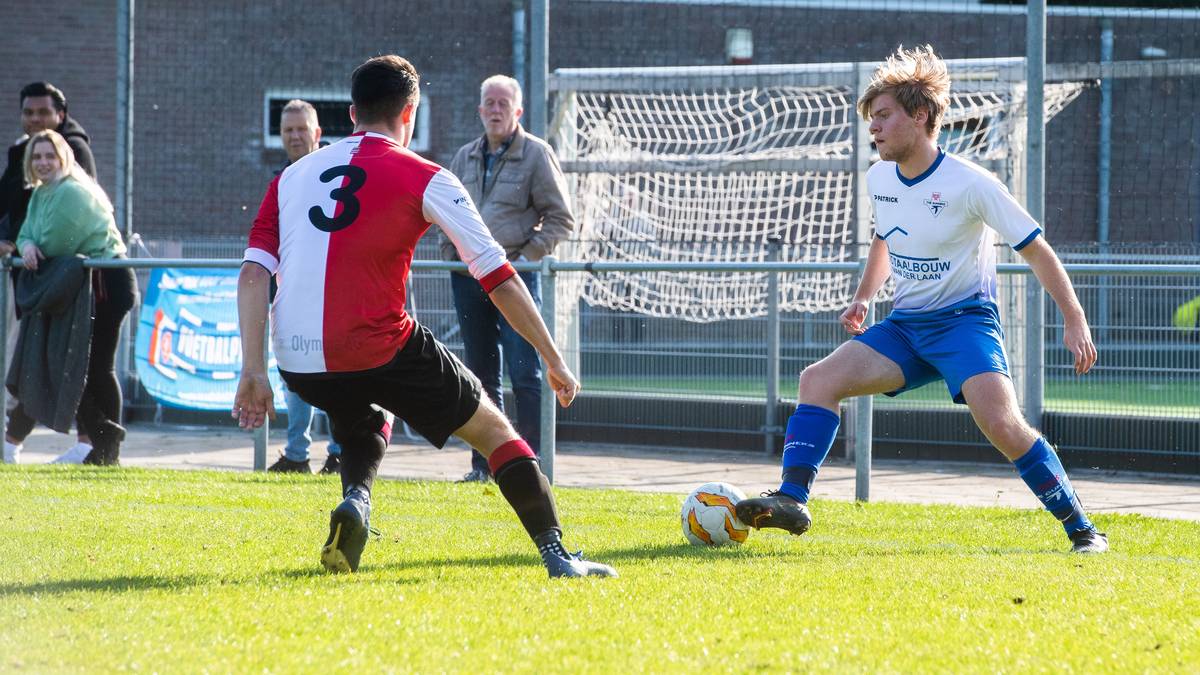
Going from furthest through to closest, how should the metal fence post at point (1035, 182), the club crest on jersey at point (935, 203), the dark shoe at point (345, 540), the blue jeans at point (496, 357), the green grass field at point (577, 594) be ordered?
1. the metal fence post at point (1035, 182)
2. the blue jeans at point (496, 357)
3. the club crest on jersey at point (935, 203)
4. the dark shoe at point (345, 540)
5. the green grass field at point (577, 594)

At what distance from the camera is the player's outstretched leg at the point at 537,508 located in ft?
16.5

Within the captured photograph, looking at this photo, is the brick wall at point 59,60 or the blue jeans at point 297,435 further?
the brick wall at point 59,60

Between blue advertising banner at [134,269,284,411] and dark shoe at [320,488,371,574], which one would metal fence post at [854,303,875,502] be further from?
blue advertising banner at [134,269,284,411]

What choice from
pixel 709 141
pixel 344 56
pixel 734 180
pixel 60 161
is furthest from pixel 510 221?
pixel 344 56

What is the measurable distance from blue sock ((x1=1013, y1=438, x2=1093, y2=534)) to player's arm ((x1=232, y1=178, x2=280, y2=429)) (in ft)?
9.48

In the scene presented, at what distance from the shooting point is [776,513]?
19.0ft

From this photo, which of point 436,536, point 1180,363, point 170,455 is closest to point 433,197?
point 436,536

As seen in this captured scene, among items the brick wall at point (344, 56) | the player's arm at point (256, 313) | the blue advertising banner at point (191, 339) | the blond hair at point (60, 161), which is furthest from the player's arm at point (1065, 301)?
the brick wall at point (344, 56)

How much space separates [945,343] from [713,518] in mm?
1126

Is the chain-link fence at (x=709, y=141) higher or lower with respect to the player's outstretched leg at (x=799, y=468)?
higher

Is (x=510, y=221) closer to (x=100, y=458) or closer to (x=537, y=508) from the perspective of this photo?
(x=100, y=458)

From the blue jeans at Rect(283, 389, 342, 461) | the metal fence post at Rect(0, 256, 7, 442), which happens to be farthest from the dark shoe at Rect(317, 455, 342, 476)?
the metal fence post at Rect(0, 256, 7, 442)

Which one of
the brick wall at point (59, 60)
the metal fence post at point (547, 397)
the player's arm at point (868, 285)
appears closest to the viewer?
the player's arm at point (868, 285)

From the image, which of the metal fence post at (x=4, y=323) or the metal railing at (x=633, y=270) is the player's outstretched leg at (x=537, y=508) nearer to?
the metal railing at (x=633, y=270)
